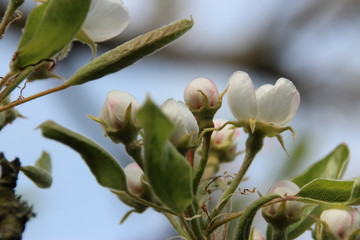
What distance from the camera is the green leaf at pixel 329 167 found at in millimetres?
1248

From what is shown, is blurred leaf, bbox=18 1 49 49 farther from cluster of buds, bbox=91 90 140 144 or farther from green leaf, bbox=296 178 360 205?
green leaf, bbox=296 178 360 205

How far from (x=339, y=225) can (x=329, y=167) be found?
0.71 ft

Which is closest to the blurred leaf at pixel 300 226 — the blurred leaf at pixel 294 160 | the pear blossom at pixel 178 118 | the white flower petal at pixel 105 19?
the pear blossom at pixel 178 118

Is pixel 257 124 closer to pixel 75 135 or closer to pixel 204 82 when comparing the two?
pixel 204 82

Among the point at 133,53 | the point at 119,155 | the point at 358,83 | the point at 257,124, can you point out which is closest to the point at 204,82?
the point at 257,124

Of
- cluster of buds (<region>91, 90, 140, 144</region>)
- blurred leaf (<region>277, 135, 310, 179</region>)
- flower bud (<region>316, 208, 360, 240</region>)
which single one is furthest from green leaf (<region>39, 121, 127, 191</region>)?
blurred leaf (<region>277, 135, 310, 179</region>)

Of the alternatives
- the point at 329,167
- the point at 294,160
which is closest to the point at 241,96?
the point at 329,167

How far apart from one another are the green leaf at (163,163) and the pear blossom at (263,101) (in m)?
0.32

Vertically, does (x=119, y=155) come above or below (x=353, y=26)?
below

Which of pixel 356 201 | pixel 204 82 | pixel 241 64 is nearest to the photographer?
pixel 356 201

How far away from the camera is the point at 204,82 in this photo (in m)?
1.08

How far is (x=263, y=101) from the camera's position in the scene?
111 cm

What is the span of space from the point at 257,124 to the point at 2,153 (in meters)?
0.39

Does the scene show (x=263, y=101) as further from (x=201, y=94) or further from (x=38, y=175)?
(x=38, y=175)
